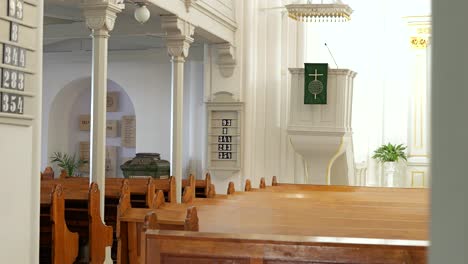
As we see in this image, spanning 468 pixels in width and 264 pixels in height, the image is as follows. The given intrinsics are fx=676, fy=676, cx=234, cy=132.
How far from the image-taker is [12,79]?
561cm

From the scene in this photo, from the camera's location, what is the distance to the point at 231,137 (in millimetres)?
14336

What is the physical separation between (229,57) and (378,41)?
12.1ft

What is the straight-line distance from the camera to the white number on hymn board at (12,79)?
218 inches

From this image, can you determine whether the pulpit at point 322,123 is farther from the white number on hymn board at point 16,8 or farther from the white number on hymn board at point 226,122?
the white number on hymn board at point 16,8

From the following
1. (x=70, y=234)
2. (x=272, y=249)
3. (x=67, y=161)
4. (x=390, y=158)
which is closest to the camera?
(x=272, y=249)

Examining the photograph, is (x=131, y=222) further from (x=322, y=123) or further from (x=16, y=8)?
(x=322, y=123)

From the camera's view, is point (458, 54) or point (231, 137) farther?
point (231, 137)

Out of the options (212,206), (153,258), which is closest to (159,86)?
(212,206)

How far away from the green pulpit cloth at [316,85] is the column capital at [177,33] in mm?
2604

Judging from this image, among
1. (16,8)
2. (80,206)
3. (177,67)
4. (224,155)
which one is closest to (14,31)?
(16,8)

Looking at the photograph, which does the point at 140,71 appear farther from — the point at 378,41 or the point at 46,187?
the point at 46,187

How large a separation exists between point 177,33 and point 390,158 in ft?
19.3

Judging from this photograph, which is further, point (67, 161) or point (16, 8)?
point (67, 161)

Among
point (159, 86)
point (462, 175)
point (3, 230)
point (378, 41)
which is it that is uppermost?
point (378, 41)
